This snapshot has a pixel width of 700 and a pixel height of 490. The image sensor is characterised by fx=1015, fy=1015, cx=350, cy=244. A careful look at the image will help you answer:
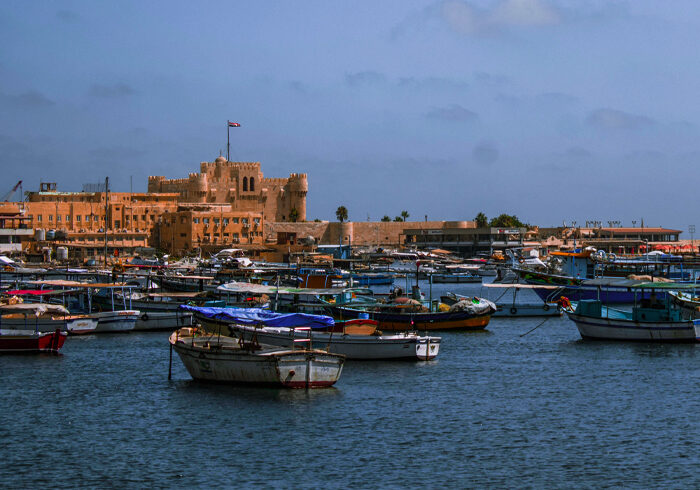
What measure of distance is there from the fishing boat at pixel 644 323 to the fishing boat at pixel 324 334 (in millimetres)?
8999

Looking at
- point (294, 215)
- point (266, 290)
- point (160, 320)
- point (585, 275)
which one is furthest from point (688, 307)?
point (294, 215)

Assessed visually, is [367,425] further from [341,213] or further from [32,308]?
[341,213]

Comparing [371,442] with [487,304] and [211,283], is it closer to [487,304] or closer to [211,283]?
[487,304]

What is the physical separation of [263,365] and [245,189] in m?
117

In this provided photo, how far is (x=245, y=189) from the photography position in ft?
480

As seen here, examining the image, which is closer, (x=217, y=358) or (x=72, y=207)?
(x=217, y=358)

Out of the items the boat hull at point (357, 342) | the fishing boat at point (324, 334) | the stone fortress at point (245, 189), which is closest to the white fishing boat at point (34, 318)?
the fishing boat at point (324, 334)

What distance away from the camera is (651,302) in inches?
1729

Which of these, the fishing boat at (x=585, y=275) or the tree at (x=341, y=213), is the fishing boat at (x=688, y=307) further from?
the tree at (x=341, y=213)

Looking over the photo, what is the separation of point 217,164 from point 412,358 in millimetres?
113247

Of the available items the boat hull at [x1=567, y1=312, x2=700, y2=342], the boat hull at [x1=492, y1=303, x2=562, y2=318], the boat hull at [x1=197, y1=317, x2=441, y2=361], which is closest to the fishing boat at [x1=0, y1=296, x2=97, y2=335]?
the boat hull at [x1=197, y1=317, x2=441, y2=361]

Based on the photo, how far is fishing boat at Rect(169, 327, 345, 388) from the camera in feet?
101

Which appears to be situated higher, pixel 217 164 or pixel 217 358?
pixel 217 164

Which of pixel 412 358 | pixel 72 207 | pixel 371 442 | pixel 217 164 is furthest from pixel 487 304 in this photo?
pixel 217 164
